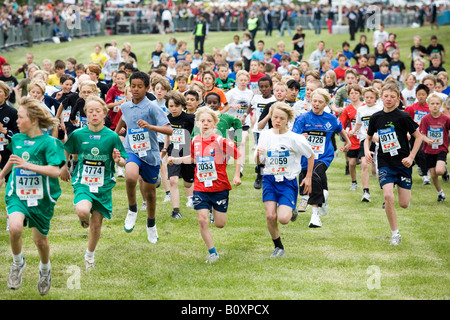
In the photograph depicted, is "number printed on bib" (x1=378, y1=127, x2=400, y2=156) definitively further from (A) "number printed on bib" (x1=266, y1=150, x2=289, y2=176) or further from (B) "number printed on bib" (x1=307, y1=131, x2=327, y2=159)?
(A) "number printed on bib" (x1=266, y1=150, x2=289, y2=176)

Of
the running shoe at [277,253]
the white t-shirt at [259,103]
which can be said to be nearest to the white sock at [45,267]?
the running shoe at [277,253]

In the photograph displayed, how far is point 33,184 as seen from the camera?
6613mm

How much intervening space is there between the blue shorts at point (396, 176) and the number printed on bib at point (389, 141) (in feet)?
0.71

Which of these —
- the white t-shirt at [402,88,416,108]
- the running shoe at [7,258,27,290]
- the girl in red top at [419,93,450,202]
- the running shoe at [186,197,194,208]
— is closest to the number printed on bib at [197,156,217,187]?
the running shoe at [7,258,27,290]

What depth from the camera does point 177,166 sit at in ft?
34.3

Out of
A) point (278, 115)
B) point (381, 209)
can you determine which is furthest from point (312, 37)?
point (278, 115)

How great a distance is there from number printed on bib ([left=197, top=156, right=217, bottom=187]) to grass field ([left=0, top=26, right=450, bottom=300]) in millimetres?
984

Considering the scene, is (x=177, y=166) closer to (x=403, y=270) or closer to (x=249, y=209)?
(x=249, y=209)

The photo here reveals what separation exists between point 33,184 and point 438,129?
780 centimetres

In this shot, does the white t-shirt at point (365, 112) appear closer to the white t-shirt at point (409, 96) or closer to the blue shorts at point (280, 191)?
the blue shorts at point (280, 191)

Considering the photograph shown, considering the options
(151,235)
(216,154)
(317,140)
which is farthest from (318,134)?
(151,235)

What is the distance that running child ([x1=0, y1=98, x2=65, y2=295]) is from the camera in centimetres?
657

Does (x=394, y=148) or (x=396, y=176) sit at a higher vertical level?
(x=394, y=148)

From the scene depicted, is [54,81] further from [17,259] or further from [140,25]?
[140,25]
